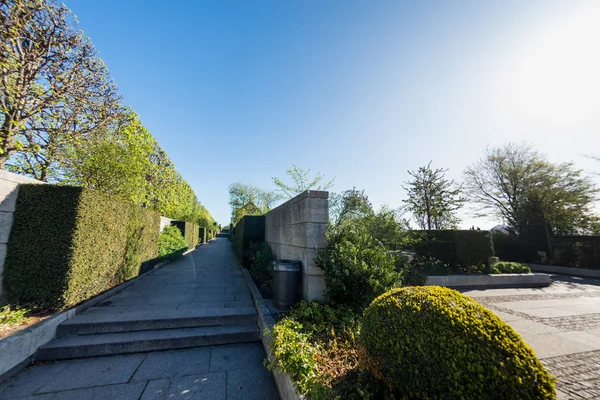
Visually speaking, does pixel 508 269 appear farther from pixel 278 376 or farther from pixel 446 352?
pixel 278 376

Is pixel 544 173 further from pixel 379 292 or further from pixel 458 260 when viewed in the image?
pixel 379 292

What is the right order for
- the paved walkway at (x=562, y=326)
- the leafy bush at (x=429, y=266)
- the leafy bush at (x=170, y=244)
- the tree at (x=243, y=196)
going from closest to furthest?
the paved walkway at (x=562, y=326) → the leafy bush at (x=429, y=266) → the leafy bush at (x=170, y=244) → the tree at (x=243, y=196)

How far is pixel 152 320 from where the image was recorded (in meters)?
3.86

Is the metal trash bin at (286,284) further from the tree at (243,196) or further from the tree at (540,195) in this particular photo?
the tree at (243,196)

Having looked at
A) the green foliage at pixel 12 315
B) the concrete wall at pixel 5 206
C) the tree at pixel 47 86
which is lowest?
the green foliage at pixel 12 315

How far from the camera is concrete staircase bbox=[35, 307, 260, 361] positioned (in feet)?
10.8

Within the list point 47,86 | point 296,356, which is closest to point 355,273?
point 296,356

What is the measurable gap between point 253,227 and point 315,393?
7583mm

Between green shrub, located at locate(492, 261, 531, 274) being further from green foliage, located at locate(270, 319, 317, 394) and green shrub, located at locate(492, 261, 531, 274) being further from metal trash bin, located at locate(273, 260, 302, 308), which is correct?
green foliage, located at locate(270, 319, 317, 394)

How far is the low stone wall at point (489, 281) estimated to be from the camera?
7723 millimetres

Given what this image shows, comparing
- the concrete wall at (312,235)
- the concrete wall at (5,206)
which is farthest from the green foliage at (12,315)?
the concrete wall at (312,235)

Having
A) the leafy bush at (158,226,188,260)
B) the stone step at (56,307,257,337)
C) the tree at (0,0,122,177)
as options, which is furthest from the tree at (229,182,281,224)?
the stone step at (56,307,257,337)

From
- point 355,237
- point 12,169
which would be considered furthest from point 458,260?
point 12,169

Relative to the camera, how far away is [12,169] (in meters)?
8.20
